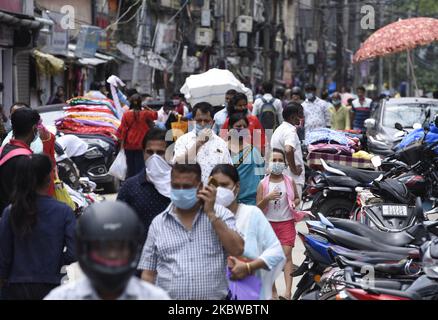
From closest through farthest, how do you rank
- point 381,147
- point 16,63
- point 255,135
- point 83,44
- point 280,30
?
point 255,135 → point 381,147 → point 16,63 → point 83,44 → point 280,30

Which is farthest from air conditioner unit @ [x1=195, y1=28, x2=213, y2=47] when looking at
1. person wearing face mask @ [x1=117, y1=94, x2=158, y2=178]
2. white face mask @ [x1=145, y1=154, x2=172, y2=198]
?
white face mask @ [x1=145, y1=154, x2=172, y2=198]

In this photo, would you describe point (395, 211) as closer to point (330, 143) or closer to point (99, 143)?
point (330, 143)

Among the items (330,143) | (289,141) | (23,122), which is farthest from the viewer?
(330,143)

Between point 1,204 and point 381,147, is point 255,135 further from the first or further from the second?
point 381,147

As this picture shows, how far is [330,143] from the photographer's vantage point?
45.4 ft

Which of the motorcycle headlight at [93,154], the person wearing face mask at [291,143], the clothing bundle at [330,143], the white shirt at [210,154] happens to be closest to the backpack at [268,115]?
the clothing bundle at [330,143]

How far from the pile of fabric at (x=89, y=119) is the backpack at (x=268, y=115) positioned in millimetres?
3199

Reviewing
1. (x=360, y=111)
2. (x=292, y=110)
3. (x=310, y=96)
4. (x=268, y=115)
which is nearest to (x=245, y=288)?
(x=292, y=110)

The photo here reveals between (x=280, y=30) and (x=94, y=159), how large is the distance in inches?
1804

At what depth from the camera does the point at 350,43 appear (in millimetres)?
74938

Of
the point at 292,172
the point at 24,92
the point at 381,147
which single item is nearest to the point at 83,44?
the point at 24,92

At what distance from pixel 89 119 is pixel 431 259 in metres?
12.1

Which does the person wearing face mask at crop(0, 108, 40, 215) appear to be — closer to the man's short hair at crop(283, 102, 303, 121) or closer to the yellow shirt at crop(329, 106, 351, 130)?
the man's short hair at crop(283, 102, 303, 121)

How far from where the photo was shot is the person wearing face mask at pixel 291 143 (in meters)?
10.5
